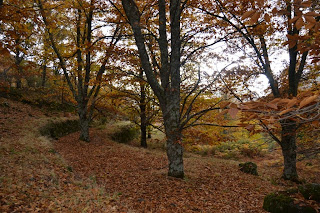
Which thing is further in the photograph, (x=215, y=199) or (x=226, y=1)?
(x=226, y=1)

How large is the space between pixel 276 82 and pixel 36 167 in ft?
30.4

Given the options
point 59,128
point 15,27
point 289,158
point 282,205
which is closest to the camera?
point 282,205

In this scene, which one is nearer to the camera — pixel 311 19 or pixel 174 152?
pixel 311 19

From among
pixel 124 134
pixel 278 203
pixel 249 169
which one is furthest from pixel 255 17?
pixel 124 134

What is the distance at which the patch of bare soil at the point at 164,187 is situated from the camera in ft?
17.7

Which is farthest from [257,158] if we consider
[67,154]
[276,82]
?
[67,154]

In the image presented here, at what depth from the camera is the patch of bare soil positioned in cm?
539

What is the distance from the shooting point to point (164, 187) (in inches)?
249

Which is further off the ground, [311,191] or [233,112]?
[233,112]

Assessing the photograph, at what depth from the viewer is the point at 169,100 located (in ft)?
21.5

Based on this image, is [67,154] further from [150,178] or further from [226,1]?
[226,1]

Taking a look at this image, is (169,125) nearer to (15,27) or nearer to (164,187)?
(164,187)

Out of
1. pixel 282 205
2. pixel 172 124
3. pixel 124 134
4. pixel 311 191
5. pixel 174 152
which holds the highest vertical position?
pixel 172 124

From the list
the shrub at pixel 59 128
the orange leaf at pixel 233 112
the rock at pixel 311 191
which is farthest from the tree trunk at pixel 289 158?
the shrub at pixel 59 128
